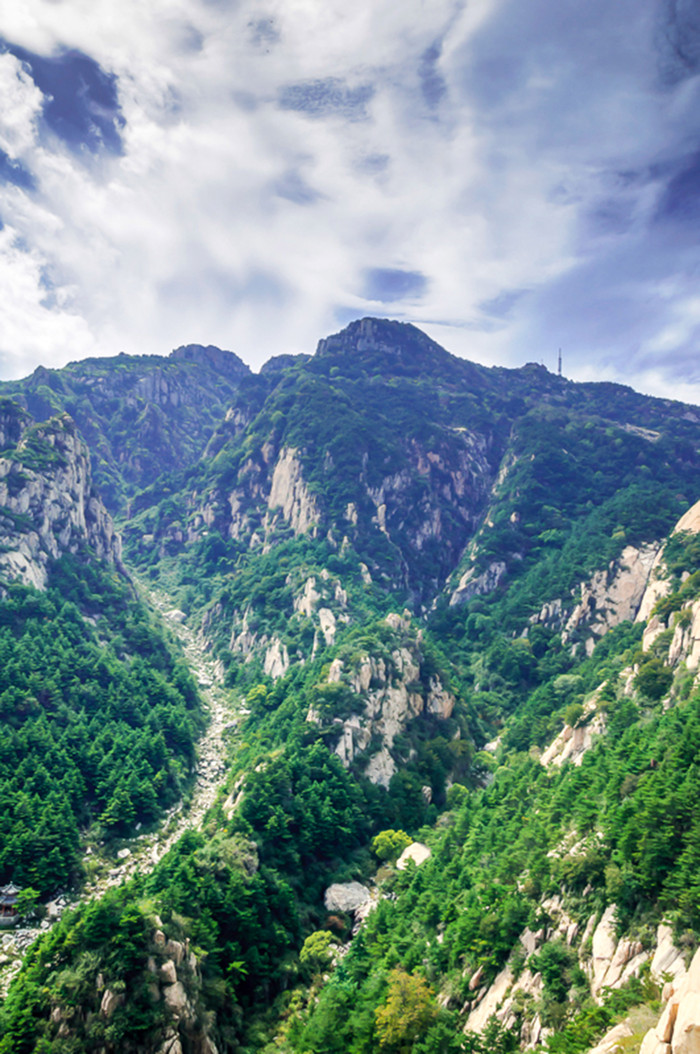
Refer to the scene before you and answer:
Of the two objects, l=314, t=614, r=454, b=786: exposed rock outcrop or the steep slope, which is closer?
the steep slope

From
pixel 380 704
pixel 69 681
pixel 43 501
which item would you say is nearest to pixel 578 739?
pixel 380 704

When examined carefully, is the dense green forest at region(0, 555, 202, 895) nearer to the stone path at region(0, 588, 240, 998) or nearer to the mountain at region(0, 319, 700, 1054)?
the mountain at region(0, 319, 700, 1054)

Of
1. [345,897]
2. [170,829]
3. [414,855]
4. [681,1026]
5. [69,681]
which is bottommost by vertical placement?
[345,897]

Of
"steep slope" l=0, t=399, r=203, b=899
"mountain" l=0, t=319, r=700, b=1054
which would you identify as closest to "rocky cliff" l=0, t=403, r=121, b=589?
"steep slope" l=0, t=399, r=203, b=899

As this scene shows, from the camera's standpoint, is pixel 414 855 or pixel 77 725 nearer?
pixel 414 855

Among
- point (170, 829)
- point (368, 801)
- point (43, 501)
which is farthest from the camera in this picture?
point (43, 501)

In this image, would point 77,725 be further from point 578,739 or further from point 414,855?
point 578,739
